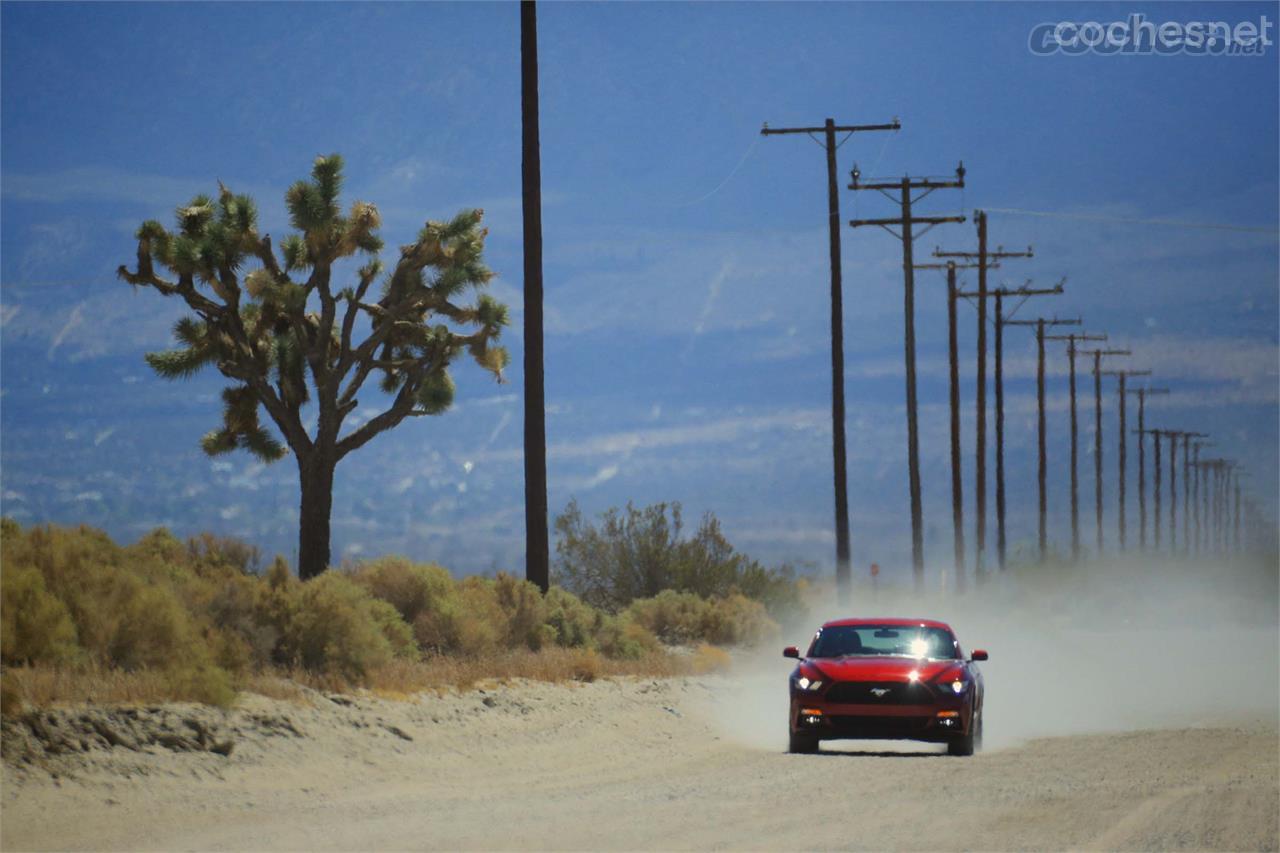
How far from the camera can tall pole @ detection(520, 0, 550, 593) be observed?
33031mm

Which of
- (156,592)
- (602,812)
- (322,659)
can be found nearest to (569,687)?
(322,659)

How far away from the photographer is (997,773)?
18.0 metres

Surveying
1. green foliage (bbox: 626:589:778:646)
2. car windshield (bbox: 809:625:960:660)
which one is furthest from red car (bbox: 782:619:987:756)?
green foliage (bbox: 626:589:778:646)

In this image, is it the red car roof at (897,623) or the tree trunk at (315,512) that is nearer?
the red car roof at (897,623)

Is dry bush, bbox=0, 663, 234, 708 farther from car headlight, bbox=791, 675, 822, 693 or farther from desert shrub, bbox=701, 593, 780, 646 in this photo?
desert shrub, bbox=701, 593, 780, 646

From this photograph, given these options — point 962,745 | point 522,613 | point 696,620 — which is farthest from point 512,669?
point 696,620

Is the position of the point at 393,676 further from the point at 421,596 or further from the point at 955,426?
the point at 955,426

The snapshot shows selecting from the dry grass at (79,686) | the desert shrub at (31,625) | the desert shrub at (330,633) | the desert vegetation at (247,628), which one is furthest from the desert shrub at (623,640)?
the desert shrub at (31,625)

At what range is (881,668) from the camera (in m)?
20.0

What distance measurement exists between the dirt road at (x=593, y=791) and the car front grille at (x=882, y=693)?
0.70 metres

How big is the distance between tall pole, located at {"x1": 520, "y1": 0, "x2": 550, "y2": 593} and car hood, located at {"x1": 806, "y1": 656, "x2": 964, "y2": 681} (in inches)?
522

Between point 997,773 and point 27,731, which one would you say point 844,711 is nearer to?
point 997,773

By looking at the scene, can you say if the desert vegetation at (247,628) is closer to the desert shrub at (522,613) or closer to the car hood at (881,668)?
the desert shrub at (522,613)

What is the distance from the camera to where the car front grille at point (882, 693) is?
19.8 meters
